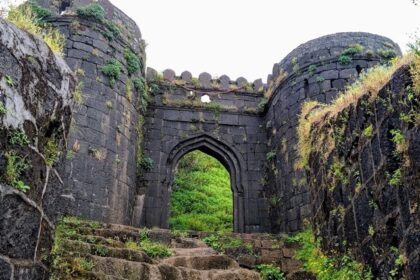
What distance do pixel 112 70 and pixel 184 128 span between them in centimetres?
316

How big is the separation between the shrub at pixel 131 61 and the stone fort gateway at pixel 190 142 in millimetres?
28

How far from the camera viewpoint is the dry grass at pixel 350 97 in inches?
154

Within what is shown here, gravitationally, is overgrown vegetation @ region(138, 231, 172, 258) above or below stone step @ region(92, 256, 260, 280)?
above

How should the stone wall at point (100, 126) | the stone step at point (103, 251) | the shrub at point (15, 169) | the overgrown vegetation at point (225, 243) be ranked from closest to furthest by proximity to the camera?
the shrub at point (15, 169)
the stone step at point (103, 251)
the overgrown vegetation at point (225, 243)
the stone wall at point (100, 126)

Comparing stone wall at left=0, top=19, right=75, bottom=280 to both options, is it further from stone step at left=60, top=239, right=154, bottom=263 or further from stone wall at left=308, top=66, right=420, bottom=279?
stone wall at left=308, top=66, right=420, bottom=279

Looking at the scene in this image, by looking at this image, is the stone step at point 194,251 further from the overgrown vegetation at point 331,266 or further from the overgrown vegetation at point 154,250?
the overgrown vegetation at point 331,266

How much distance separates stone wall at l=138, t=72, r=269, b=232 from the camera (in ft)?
42.0

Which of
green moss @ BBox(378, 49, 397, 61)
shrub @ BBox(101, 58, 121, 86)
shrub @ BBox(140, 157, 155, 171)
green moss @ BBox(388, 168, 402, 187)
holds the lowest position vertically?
green moss @ BBox(388, 168, 402, 187)

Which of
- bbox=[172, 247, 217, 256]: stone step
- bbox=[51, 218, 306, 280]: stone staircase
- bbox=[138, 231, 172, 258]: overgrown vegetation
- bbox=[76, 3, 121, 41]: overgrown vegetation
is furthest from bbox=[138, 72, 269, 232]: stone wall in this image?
bbox=[138, 231, 172, 258]: overgrown vegetation

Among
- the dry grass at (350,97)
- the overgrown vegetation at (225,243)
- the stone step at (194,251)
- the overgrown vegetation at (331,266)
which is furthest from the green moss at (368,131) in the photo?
the overgrown vegetation at (225,243)

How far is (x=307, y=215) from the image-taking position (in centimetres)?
1061

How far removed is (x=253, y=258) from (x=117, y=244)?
2047 millimetres

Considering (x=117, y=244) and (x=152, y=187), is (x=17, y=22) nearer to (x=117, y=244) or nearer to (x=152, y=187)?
(x=117, y=244)

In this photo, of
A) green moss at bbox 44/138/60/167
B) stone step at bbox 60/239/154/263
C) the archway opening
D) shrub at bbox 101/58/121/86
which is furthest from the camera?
the archway opening
